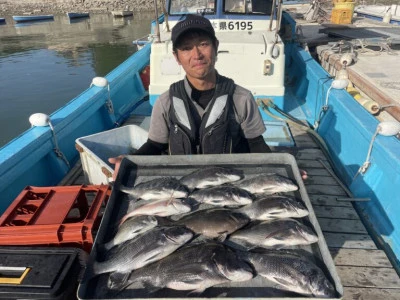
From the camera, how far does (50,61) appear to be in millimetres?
21047

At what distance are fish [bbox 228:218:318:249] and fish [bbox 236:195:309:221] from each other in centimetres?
5

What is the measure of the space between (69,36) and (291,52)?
94.3 feet

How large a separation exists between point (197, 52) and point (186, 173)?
3.40 feet

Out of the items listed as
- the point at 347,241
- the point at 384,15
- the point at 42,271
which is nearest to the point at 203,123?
the point at 42,271

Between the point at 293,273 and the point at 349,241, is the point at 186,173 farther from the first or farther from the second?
the point at 349,241

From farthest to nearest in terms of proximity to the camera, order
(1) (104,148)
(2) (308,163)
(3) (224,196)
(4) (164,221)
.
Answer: (2) (308,163) → (1) (104,148) → (3) (224,196) → (4) (164,221)

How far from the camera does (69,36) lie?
31016 millimetres

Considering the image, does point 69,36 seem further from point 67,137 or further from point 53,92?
point 67,137

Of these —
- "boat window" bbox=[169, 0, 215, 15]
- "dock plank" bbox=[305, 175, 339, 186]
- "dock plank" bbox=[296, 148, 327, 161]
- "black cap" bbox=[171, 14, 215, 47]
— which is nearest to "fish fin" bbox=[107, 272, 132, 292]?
"black cap" bbox=[171, 14, 215, 47]

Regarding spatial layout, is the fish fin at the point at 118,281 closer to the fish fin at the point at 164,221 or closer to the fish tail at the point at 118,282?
the fish tail at the point at 118,282

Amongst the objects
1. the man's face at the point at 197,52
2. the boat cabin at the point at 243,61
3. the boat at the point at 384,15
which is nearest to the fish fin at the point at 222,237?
the man's face at the point at 197,52

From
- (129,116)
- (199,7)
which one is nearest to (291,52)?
(199,7)

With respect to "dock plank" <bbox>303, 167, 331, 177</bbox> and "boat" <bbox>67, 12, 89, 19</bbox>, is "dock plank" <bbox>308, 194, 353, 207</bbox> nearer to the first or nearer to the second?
"dock plank" <bbox>303, 167, 331, 177</bbox>

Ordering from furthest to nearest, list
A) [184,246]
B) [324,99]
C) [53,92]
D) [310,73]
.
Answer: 1. [53,92]
2. [310,73]
3. [324,99]
4. [184,246]
